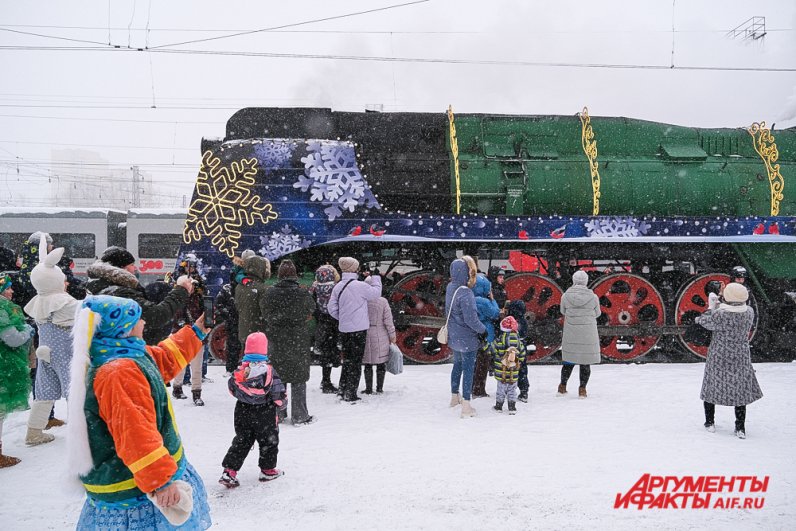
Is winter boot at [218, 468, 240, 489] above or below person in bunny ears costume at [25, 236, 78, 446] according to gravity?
below

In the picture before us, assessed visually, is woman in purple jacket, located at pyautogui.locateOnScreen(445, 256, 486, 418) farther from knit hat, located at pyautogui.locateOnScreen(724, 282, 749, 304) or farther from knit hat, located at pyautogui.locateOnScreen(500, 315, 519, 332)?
knit hat, located at pyautogui.locateOnScreen(724, 282, 749, 304)

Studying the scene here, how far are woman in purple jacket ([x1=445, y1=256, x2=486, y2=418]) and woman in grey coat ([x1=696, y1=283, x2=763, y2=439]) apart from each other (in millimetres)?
2159

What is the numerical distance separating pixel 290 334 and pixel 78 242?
16239 millimetres

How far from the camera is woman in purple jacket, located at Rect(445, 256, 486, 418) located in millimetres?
5766

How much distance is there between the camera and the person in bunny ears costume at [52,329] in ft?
15.5

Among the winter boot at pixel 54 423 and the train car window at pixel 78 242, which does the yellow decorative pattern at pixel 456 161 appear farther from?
the train car window at pixel 78 242

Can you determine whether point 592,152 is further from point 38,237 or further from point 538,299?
point 38,237

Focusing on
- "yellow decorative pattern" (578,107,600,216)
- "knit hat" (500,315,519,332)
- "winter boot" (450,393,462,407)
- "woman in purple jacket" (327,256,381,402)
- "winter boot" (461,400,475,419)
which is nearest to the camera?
"winter boot" (461,400,475,419)

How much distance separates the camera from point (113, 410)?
2059 mm

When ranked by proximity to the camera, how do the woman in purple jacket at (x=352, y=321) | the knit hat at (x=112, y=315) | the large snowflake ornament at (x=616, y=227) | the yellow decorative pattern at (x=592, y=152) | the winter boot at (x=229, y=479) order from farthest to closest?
the yellow decorative pattern at (x=592, y=152)
the large snowflake ornament at (x=616, y=227)
the woman in purple jacket at (x=352, y=321)
the winter boot at (x=229, y=479)
the knit hat at (x=112, y=315)

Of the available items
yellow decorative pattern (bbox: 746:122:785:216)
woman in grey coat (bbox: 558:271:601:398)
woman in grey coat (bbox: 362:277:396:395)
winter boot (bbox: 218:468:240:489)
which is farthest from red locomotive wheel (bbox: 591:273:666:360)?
winter boot (bbox: 218:468:240:489)

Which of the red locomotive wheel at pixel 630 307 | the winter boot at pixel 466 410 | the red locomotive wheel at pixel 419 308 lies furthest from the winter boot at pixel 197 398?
the red locomotive wheel at pixel 630 307

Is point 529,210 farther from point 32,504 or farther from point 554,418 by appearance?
point 32,504

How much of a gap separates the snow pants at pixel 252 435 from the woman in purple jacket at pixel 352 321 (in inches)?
84.4
